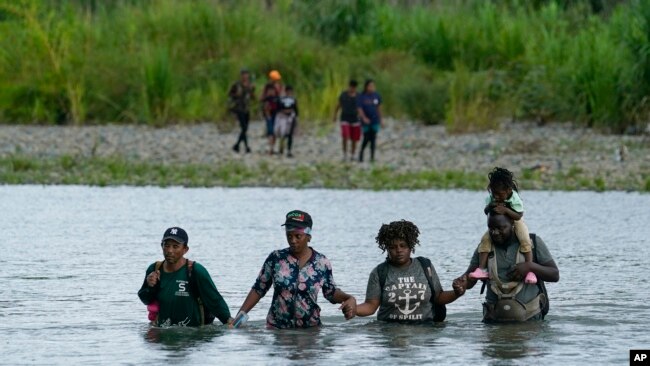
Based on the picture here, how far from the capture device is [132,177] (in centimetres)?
2805

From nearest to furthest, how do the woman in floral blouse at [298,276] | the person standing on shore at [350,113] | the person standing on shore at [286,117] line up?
the woman in floral blouse at [298,276]
the person standing on shore at [350,113]
the person standing on shore at [286,117]

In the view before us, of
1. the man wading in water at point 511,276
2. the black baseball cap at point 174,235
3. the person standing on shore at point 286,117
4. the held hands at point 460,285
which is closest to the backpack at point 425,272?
the man wading in water at point 511,276

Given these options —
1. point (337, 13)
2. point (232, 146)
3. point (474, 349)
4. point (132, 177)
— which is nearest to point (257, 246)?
point (474, 349)

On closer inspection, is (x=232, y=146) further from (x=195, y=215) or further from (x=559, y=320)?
(x=559, y=320)

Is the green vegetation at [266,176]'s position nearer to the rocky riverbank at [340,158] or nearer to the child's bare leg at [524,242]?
the rocky riverbank at [340,158]

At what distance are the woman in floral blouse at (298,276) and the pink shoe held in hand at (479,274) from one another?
84 cm

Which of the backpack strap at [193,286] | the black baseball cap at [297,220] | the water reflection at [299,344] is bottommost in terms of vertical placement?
the water reflection at [299,344]

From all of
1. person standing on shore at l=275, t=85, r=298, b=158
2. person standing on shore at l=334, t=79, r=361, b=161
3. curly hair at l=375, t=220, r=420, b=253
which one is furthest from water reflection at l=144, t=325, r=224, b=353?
person standing on shore at l=275, t=85, r=298, b=158

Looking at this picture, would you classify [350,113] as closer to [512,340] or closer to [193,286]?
[512,340]

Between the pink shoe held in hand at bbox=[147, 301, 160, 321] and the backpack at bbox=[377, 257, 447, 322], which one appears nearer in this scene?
the backpack at bbox=[377, 257, 447, 322]

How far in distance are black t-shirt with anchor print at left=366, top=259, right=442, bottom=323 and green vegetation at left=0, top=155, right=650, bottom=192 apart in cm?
1457

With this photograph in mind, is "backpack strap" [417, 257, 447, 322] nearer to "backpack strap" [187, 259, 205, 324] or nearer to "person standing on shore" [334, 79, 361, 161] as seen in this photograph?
"backpack strap" [187, 259, 205, 324]

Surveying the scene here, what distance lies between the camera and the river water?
11.6 meters

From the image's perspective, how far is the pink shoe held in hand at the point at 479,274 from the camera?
36.3ft
